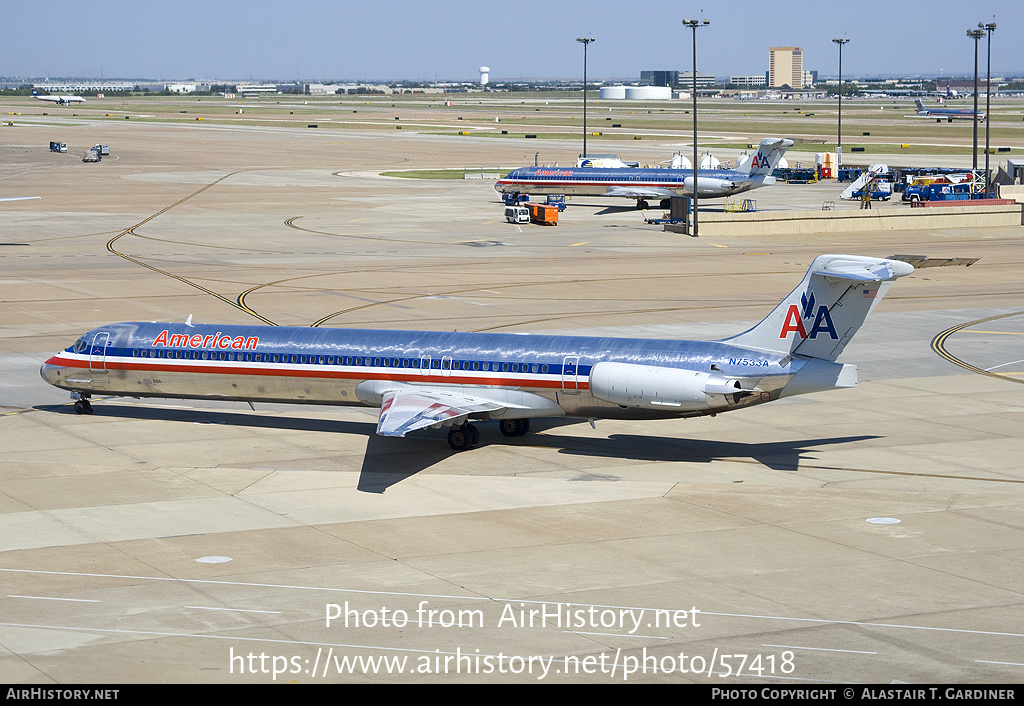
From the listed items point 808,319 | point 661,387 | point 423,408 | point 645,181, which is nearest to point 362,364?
point 423,408

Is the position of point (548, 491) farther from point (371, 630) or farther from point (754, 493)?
point (371, 630)

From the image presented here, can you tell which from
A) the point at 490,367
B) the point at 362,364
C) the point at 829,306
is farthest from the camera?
the point at 362,364

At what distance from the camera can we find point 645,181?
4035 inches

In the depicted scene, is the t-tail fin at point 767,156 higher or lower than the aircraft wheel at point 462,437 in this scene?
higher

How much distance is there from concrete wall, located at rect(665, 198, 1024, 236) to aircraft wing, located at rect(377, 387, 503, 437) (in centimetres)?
5626

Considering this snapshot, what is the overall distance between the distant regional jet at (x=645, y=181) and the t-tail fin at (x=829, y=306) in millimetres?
68261

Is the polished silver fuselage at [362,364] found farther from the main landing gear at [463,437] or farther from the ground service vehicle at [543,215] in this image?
the ground service vehicle at [543,215]

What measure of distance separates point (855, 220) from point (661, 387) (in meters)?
63.8

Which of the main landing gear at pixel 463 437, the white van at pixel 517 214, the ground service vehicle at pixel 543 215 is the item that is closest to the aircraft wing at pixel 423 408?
the main landing gear at pixel 463 437

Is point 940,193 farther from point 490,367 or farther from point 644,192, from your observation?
point 490,367

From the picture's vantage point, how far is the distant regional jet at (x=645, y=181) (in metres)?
101

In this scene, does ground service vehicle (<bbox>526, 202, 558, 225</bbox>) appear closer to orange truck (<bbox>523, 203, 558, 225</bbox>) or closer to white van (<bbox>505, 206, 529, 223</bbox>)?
orange truck (<bbox>523, 203, 558, 225</bbox>)

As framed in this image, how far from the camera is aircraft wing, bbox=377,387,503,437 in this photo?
1271 inches

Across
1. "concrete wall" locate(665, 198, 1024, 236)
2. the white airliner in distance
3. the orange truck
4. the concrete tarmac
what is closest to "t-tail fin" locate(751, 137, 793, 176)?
"concrete wall" locate(665, 198, 1024, 236)
